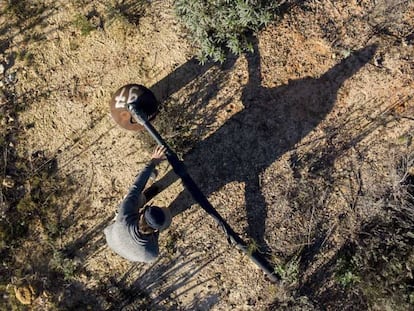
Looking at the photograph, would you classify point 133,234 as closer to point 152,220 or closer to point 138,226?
point 138,226

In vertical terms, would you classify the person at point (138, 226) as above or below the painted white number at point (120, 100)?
below

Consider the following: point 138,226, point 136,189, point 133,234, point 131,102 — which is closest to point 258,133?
point 131,102

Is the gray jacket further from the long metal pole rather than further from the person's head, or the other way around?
the long metal pole

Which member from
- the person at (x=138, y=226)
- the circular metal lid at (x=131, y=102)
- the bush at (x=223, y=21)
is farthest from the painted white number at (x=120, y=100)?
the bush at (x=223, y=21)

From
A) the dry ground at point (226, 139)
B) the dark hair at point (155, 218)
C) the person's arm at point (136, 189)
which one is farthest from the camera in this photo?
the dry ground at point (226, 139)

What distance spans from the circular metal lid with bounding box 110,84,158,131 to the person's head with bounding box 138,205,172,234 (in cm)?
157

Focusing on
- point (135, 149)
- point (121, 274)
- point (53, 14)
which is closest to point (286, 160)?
point (135, 149)

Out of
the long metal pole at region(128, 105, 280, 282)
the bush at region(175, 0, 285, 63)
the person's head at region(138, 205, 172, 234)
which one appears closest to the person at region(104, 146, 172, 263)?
the person's head at region(138, 205, 172, 234)

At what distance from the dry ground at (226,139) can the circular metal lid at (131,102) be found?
0.60 m

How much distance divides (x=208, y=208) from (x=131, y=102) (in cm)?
214

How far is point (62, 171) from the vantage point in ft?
30.9

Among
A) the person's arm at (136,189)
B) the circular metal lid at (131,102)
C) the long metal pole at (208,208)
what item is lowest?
the long metal pole at (208,208)

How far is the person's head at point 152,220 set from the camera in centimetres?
760

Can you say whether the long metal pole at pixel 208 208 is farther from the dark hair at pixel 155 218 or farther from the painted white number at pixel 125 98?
the dark hair at pixel 155 218
